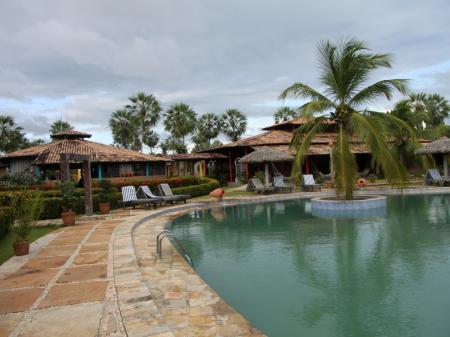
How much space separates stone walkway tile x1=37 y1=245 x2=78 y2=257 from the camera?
25.9ft

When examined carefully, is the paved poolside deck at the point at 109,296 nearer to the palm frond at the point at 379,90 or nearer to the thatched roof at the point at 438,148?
the palm frond at the point at 379,90

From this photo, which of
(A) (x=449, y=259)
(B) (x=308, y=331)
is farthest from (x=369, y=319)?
(A) (x=449, y=259)

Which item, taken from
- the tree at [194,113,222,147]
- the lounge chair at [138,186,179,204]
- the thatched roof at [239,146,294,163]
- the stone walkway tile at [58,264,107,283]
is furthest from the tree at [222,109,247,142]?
the stone walkway tile at [58,264,107,283]

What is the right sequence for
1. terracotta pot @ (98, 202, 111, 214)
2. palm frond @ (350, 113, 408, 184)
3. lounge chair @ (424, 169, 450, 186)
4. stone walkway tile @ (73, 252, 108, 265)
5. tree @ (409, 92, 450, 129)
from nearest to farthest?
1. stone walkway tile @ (73, 252, 108, 265)
2. palm frond @ (350, 113, 408, 184)
3. terracotta pot @ (98, 202, 111, 214)
4. lounge chair @ (424, 169, 450, 186)
5. tree @ (409, 92, 450, 129)

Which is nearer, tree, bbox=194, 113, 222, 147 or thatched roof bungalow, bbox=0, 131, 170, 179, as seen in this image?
thatched roof bungalow, bbox=0, 131, 170, 179

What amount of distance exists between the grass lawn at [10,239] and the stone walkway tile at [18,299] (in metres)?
2.50

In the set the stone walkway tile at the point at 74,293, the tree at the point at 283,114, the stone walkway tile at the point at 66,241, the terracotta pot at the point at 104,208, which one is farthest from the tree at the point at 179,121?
the stone walkway tile at the point at 74,293

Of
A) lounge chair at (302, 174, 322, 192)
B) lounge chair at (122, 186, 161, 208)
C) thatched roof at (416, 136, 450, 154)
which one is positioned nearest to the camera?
lounge chair at (122, 186, 161, 208)

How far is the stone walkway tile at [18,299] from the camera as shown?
15.6 feet

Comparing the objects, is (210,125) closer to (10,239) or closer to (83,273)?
(10,239)

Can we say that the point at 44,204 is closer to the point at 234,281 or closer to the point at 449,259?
the point at 234,281

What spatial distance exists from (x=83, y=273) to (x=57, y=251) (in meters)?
2.23

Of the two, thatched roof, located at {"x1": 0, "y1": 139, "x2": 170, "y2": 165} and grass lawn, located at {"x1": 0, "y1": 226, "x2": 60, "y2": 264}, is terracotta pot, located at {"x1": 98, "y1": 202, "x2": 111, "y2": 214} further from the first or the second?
thatched roof, located at {"x1": 0, "y1": 139, "x2": 170, "y2": 165}

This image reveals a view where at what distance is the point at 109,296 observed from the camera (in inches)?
197
